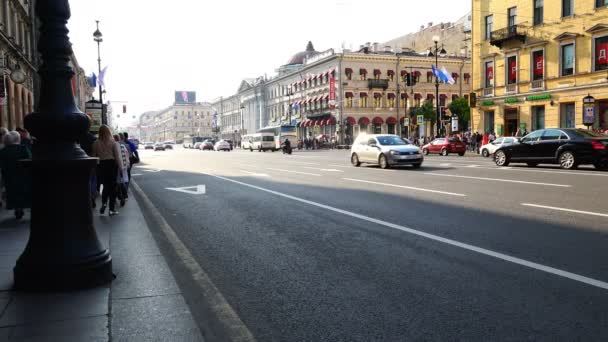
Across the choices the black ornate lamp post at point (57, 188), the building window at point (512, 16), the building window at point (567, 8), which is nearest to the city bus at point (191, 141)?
the building window at point (512, 16)

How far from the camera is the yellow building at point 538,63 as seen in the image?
33438mm

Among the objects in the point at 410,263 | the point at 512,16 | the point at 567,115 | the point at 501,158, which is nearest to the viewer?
the point at 410,263

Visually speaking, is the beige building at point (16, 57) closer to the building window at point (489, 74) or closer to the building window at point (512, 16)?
the building window at point (512, 16)

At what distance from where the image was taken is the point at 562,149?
62.1ft

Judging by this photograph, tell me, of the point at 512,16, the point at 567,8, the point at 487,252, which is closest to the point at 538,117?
the point at 567,8

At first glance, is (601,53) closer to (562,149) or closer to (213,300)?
(562,149)

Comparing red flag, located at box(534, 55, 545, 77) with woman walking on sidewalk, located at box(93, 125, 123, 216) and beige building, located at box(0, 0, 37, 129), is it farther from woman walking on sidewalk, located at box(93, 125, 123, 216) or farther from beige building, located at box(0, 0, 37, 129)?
woman walking on sidewalk, located at box(93, 125, 123, 216)

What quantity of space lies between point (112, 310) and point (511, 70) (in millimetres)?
41176

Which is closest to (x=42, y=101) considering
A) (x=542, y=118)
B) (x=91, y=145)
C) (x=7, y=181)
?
(x=7, y=181)

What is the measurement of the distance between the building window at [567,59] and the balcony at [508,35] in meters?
3.48

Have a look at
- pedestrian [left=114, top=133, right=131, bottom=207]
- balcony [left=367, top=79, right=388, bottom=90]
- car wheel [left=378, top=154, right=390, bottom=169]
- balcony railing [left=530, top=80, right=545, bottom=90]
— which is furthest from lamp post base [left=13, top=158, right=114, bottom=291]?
balcony [left=367, top=79, right=388, bottom=90]

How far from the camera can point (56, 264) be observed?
184 inches

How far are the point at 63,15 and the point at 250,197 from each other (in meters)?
7.44

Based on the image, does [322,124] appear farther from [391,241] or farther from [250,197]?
[391,241]
